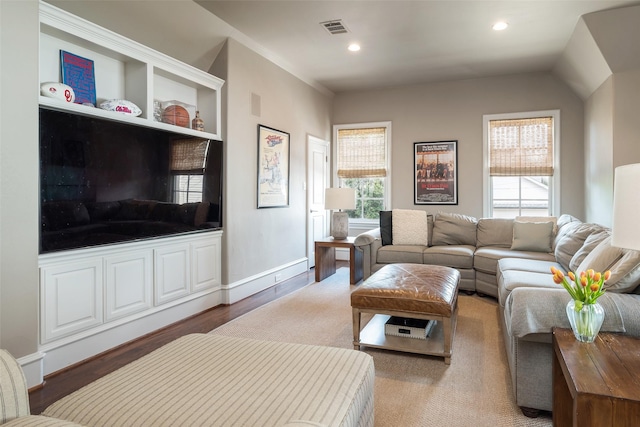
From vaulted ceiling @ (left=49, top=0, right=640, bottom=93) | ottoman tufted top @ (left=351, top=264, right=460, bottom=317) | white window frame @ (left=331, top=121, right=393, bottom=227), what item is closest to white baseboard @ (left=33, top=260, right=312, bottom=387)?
ottoman tufted top @ (left=351, top=264, right=460, bottom=317)

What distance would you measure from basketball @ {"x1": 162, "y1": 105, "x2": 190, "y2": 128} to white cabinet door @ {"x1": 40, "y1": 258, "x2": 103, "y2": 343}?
54.2 inches

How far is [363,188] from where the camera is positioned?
21.9 feet

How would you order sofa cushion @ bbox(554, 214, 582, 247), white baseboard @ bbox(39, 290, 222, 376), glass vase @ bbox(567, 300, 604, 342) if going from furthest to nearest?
sofa cushion @ bbox(554, 214, 582, 247) < white baseboard @ bbox(39, 290, 222, 376) < glass vase @ bbox(567, 300, 604, 342)

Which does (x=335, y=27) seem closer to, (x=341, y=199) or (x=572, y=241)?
(x=341, y=199)

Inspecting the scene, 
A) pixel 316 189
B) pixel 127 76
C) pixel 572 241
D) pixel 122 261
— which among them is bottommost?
pixel 122 261

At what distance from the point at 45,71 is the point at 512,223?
16.1 feet

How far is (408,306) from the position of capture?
8.52 ft

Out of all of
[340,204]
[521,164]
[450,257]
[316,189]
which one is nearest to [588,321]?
[450,257]

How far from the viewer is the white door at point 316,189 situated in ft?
19.2

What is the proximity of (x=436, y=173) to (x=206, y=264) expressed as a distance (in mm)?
3931

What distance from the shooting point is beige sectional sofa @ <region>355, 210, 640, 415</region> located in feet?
6.29

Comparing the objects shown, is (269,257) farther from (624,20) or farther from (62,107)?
(624,20)

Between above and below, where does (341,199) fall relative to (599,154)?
below

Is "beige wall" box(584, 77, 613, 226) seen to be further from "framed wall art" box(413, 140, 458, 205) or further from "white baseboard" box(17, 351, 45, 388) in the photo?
"white baseboard" box(17, 351, 45, 388)
